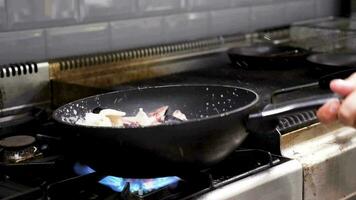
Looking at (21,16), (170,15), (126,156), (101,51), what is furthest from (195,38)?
(126,156)

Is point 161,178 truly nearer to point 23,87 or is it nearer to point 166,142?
point 166,142

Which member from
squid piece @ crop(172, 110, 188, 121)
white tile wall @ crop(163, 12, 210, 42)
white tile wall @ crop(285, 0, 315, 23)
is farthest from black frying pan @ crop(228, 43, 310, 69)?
squid piece @ crop(172, 110, 188, 121)

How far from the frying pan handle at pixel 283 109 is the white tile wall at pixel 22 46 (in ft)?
1.92

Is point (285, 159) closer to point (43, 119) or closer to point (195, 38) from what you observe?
point (43, 119)

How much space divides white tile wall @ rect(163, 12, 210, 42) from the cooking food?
2.05 feet

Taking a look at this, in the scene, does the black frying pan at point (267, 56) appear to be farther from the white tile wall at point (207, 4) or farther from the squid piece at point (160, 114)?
the squid piece at point (160, 114)

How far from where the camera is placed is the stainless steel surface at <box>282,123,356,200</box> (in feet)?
2.85

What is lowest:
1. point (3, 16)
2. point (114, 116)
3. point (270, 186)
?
point (270, 186)

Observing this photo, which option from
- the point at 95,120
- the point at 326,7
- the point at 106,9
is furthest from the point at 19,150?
the point at 326,7

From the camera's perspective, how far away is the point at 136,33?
1.33m

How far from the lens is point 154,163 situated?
662 millimetres

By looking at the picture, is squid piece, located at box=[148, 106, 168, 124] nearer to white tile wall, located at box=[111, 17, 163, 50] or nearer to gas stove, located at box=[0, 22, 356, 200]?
gas stove, located at box=[0, 22, 356, 200]

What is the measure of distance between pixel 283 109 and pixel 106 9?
2.21ft

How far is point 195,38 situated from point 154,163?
2.76 ft
